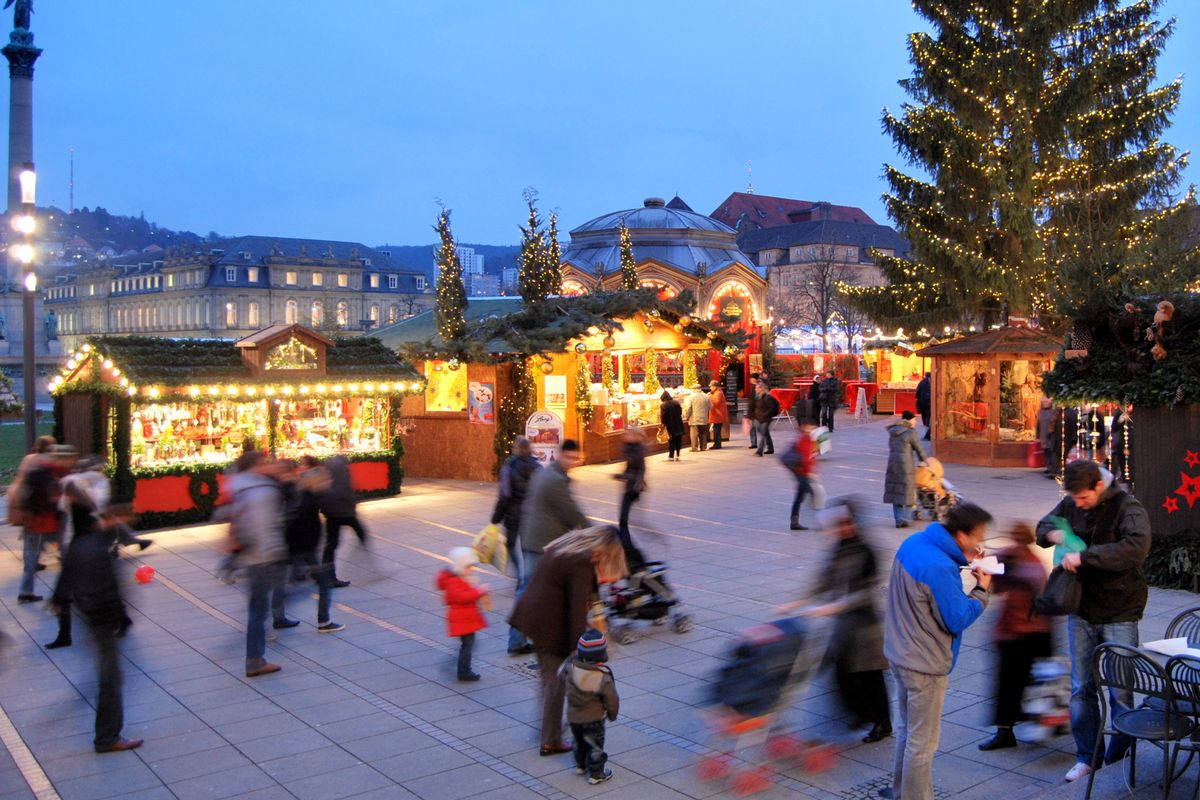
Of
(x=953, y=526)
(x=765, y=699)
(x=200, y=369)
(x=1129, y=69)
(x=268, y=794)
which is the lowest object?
(x=268, y=794)

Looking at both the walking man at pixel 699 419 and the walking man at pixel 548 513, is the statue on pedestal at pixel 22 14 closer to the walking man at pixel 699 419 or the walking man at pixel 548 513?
the walking man at pixel 699 419

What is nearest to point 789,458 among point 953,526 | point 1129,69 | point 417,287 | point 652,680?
point 652,680

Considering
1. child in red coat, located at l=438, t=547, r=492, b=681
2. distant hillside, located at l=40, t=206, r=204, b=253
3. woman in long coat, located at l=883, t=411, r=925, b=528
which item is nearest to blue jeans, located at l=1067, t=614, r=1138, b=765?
child in red coat, located at l=438, t=547, r=492, b=681

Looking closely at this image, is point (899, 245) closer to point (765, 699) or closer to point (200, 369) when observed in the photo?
A: point (200, 369)

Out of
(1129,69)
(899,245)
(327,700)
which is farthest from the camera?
(899,245)

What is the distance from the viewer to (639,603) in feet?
29.4

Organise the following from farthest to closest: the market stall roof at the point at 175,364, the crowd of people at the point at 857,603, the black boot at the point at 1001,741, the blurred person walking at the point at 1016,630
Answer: the market stall roof at the point at 175,364, the black boot at the point at 1001,741, the blurred person walking at the point at 1016,630, the crowd of people at the point at 857,603

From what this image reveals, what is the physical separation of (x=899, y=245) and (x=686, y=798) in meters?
99.6

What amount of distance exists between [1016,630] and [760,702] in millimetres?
1599

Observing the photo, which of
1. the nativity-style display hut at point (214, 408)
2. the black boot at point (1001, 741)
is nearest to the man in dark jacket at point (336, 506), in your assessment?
the nativity-style display hut at point (214, 408)

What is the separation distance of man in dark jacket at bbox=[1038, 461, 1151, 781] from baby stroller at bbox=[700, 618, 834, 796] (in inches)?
57.4

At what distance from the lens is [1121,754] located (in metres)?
6.05

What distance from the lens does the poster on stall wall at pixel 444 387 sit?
2047cm

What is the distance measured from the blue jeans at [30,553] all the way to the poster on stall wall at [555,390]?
36.1 ft
